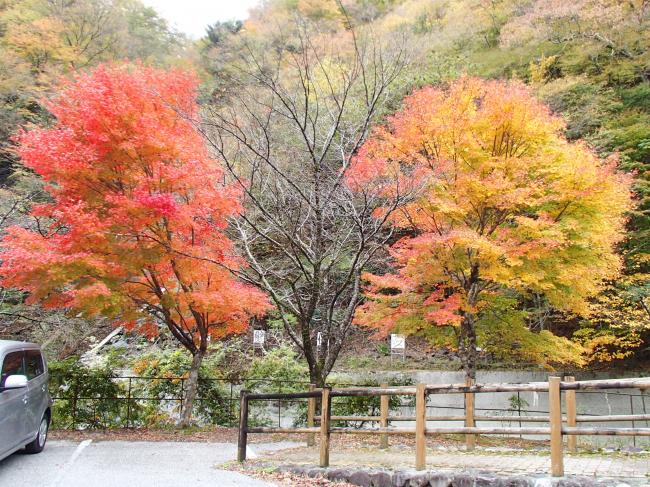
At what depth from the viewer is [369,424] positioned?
1345cm

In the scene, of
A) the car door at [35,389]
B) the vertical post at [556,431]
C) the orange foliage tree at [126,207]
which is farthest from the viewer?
the orange foliage tree at [126,207]

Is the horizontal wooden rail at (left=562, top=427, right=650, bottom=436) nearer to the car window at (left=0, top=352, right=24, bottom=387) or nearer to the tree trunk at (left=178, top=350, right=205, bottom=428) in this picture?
A: the car window at (left=0, top=352, right=24, bottom=387)

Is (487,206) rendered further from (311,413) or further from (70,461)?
(70,461)

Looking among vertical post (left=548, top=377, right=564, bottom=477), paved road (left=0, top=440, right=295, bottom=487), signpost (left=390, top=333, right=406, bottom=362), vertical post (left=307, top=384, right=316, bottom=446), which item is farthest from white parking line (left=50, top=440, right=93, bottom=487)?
signpost (left=390, top=333, right=406, bottom=362)

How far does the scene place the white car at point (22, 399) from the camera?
610 cm

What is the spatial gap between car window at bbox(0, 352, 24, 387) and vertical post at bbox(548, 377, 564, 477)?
249 inches

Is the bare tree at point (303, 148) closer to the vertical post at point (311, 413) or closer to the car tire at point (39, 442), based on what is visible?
the vertical post at point (311, 413)

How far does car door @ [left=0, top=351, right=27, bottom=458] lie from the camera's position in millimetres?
6047

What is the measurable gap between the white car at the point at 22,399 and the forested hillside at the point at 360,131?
343cm

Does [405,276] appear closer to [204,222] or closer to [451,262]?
[451,262]

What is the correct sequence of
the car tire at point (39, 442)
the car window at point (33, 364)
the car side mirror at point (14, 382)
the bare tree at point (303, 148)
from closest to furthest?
the car side mirror at point (14, 382) < the car window at point (33, 364) < the car tire at point (39, 442) < the bare tree at point (303, 148)

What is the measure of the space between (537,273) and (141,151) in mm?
8608

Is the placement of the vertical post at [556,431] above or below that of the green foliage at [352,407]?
above

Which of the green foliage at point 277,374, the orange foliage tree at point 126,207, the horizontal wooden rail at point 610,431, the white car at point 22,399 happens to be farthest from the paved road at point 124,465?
the green foliage at point 277,374
